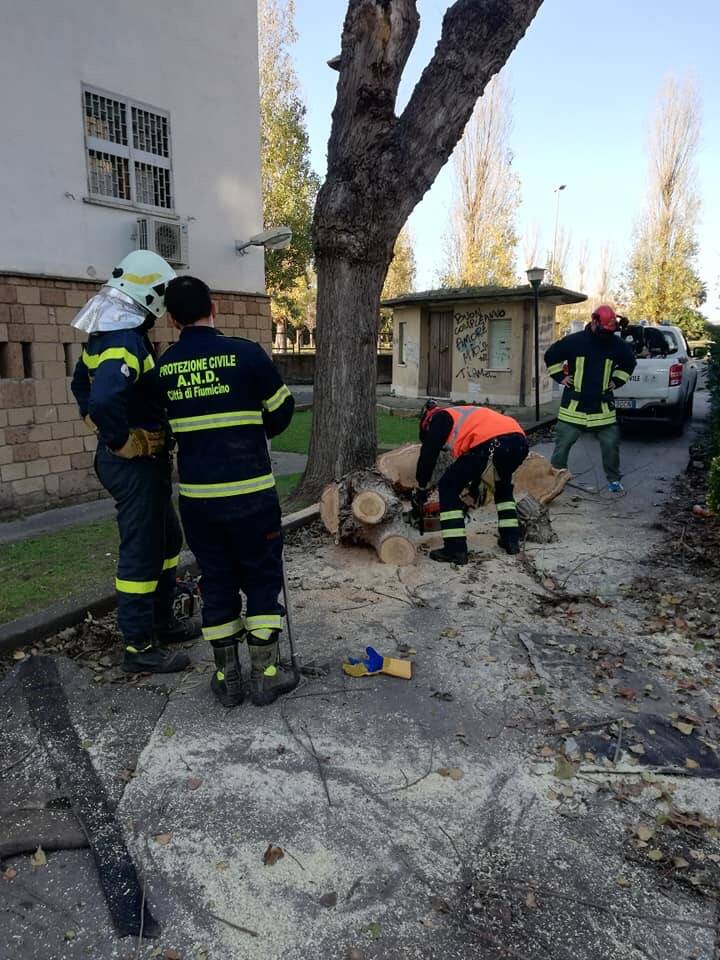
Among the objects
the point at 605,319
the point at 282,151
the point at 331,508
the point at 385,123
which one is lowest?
the point at 331,508

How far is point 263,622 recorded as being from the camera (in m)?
3.37

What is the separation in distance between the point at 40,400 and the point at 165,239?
2697mm

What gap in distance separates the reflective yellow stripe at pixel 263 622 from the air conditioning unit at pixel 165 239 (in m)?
6.51

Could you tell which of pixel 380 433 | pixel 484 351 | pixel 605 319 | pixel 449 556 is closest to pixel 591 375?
pixel 605 319

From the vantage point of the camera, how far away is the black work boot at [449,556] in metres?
5.45

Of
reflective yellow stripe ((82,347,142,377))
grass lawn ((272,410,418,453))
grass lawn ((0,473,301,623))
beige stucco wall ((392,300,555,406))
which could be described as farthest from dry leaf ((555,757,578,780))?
beige stucco wall ((392,300,555,406))

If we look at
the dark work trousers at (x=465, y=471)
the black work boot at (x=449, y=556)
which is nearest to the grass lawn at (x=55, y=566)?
the black work boot at (x=449, y=556)

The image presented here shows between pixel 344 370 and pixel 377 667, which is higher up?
pixel 344 370

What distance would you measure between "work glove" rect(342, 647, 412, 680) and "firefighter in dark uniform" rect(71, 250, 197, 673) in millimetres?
935

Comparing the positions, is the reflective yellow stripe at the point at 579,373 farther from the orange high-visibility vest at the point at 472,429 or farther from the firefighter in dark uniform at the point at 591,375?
the orange high-visibility vest at the point at 472,429

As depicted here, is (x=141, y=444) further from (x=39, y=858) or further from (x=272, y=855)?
(x=272, y=855)

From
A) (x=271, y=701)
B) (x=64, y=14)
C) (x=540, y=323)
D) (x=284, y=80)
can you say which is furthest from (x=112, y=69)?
(x=284, y=80)

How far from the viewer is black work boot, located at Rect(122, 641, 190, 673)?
371 cm

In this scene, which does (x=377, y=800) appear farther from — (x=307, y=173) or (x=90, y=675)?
(x=307, y=173)
